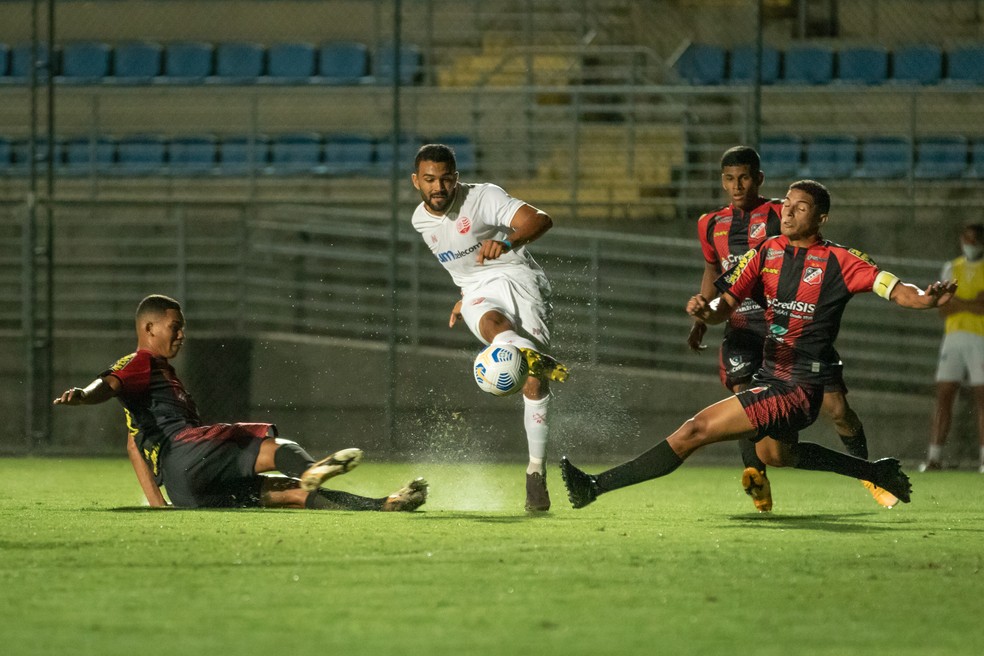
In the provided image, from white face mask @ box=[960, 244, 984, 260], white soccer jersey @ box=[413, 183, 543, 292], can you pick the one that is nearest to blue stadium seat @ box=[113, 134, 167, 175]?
white face mask @ box=[960, 244, 984, 260]

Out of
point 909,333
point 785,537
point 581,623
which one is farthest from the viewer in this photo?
point 909,333

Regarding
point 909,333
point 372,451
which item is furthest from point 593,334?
point 909,333

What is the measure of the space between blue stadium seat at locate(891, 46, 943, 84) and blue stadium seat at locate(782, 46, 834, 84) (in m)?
0.79

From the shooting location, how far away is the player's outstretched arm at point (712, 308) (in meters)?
6.84

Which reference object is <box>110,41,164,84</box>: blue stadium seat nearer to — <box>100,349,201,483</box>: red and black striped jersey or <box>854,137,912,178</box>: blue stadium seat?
<box>854,137,912,178</box>: blue stadium seat

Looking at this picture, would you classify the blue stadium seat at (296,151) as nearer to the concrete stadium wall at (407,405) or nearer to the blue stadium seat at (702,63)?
the concrete stadium wall at (407,405)

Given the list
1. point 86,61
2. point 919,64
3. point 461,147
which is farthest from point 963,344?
point 86,61

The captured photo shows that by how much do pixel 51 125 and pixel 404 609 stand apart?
33.2ft

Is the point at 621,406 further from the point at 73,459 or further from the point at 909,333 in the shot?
the point at 73,459

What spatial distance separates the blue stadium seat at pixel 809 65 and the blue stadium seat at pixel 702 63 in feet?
2.70

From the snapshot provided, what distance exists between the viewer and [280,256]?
15.4 metres

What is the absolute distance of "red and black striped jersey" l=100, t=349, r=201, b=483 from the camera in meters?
7.45

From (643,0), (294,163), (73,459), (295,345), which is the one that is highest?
(643,0)

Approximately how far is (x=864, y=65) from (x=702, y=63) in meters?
1.96
